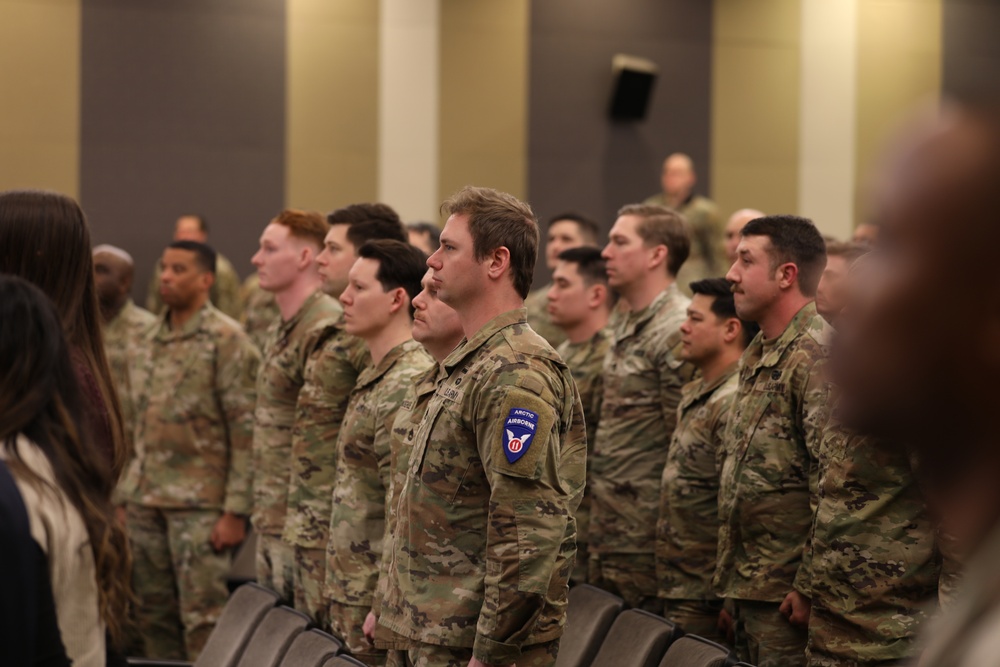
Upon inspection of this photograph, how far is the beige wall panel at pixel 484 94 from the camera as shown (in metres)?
8.61

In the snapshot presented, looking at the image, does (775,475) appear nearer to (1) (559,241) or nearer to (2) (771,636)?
(2) (771,636)

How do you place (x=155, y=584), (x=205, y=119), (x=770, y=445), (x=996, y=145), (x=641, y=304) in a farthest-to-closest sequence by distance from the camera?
(x=205, y=119) < (x=155, y=584) < (x=641, y=304) < (x=770, y=445) < (x=996, y=145)

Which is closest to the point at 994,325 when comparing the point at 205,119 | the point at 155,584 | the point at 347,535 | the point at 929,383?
the point at 929,383

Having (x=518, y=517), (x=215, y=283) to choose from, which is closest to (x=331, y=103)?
(x=215, y=283)

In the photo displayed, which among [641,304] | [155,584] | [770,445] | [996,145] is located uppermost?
[996,145]

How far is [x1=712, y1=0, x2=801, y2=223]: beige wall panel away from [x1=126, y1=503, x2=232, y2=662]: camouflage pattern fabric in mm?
5254

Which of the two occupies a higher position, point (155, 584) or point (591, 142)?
point (591, 142)

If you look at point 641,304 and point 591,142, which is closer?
point 641,304

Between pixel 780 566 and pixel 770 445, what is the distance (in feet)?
1.06

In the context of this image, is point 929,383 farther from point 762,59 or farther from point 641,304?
point 762,59

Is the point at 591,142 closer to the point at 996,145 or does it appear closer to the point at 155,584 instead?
the point at 155,584

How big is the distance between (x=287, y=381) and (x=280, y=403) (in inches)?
3.8

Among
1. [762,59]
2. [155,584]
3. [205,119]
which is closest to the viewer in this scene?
[155,584]

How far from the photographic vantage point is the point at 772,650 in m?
3.16
